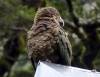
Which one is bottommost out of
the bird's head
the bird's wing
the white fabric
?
the white fabric

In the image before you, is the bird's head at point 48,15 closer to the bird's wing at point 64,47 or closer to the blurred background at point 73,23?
the bird's wing at point 64,47

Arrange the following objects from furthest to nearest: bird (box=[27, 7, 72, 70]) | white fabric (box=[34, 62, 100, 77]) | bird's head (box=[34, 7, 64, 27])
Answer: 1. bird's head (box=[34, 7, 64, 27])
2. bird (box=[27, 7, 72, 70])
3. white fabric (box=[34, 62, 100, 77])

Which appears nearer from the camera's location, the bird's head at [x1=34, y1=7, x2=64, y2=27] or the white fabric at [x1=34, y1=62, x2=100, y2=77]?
the white fabric at [x1=34, y1=62, x2=100, y2=77]

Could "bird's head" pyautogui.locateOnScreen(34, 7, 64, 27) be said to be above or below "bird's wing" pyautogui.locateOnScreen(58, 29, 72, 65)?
above

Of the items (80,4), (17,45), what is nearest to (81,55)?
(80,4)

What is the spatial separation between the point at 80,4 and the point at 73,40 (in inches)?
37.8

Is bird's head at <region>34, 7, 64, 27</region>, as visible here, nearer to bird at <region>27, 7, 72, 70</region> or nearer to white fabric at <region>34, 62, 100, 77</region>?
bird at <region>27, 7, 72, 70</region>

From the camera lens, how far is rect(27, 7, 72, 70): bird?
528cm

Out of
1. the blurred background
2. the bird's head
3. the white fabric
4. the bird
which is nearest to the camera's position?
the white fabric

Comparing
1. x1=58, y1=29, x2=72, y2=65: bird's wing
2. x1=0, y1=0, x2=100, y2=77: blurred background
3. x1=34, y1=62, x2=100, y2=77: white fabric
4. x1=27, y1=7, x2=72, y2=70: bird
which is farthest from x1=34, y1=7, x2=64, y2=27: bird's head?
x1=0, y1=0, x2=100, y2=77: blurred background

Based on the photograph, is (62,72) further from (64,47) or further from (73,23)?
(73,23)

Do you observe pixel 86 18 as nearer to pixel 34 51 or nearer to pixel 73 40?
pixel 73 40

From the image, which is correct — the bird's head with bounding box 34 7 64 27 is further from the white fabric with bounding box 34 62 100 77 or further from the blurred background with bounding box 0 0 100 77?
the blurred background with bounding box 0 0 100 77

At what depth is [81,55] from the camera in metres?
12.0
